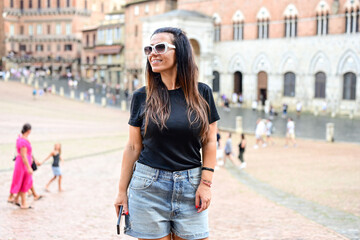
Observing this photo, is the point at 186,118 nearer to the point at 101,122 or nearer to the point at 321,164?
the point at 321,164

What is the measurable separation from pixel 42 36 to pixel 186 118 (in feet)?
238

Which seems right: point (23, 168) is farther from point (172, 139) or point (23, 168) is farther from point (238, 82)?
point (238, 82)

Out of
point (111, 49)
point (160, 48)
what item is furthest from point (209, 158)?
point (111, 49)

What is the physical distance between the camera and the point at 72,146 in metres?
18.8

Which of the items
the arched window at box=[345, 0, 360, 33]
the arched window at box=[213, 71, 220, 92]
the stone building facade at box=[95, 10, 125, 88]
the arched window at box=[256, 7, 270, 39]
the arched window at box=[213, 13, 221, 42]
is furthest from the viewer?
the stone building facade at box=[95, 10, 125, 88]

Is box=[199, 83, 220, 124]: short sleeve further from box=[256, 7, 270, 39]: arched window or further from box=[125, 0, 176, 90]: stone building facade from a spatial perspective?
box=[125, 0, 176, 90]: stone building facade

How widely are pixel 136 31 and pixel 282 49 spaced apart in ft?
68.1

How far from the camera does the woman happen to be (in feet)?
10.0

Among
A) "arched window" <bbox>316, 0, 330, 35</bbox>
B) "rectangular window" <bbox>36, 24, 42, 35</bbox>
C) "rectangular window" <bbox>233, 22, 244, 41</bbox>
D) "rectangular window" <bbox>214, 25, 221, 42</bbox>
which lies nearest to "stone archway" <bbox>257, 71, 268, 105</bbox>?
"rectangular window" <bbox>233, 22, 244, 41</bbox>

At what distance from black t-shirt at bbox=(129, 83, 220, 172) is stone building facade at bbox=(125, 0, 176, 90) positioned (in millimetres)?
48800

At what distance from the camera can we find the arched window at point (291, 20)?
125ft

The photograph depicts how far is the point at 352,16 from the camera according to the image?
113ft

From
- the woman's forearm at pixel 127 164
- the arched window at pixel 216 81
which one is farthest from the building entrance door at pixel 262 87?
the woman's forearm at pixel 127 164

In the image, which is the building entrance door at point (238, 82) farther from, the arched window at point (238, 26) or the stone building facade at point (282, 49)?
the arched window at point (238, 26)
